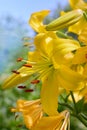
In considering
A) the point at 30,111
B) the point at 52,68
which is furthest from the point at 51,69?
the point at 30,111

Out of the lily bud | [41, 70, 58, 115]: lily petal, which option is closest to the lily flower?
the lily bud

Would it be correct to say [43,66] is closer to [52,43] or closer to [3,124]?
[52,43]

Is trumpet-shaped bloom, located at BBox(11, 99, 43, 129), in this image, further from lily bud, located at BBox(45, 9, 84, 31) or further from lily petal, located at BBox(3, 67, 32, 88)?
lily bud, located at BBox(45, 9, 84, 31)

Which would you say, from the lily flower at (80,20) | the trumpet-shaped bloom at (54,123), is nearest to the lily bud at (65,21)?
the lily flower at (80,20)

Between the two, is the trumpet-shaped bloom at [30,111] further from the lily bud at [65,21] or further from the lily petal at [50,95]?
the lily bud at [65,21]


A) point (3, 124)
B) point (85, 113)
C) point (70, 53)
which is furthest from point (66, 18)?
point (3, 124)

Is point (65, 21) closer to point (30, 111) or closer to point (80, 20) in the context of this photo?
point (80, 20)
